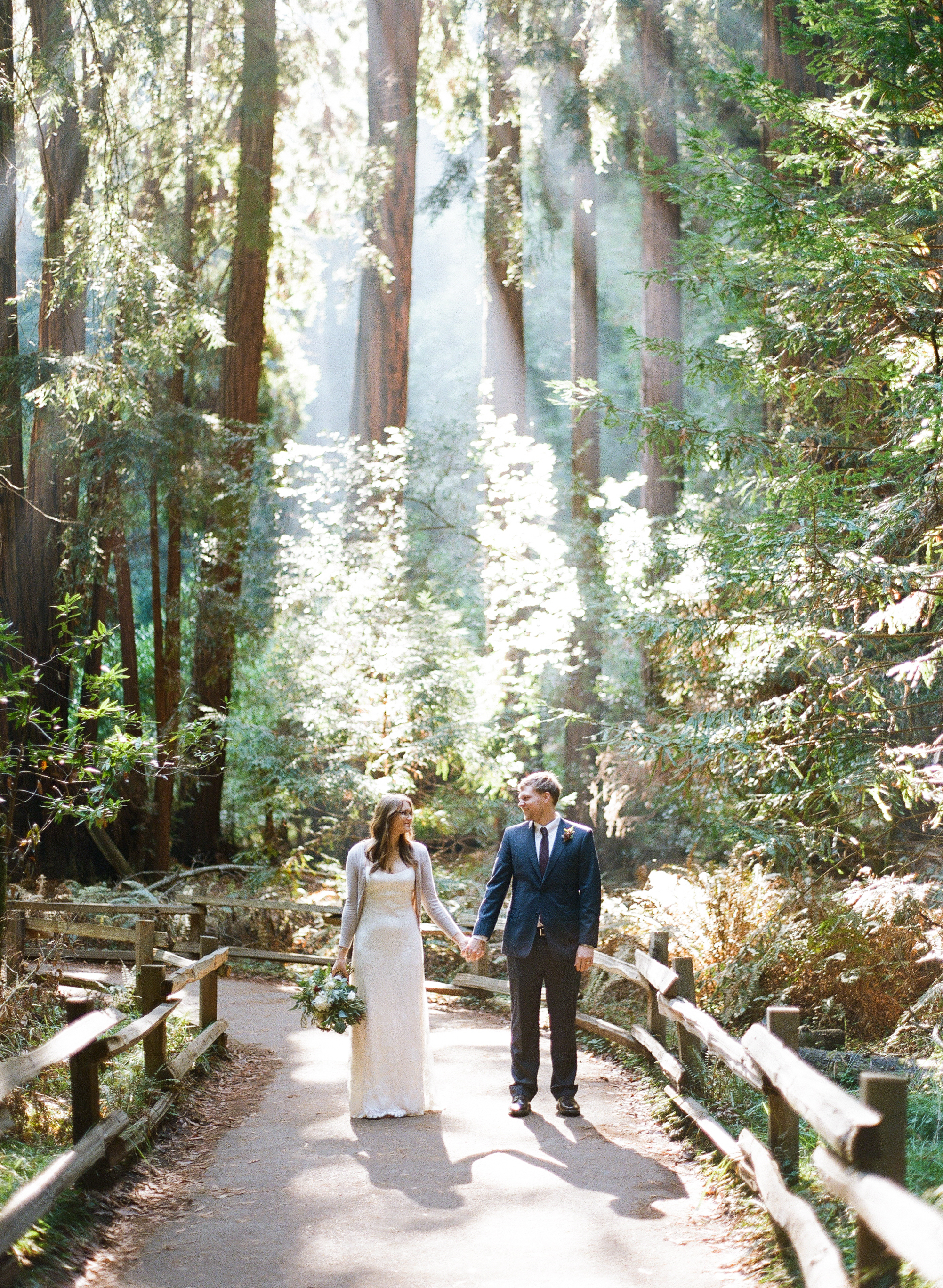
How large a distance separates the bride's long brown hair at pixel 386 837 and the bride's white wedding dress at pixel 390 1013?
81 millimetres

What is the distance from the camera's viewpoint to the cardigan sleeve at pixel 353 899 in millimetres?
7117

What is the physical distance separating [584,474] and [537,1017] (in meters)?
14.5

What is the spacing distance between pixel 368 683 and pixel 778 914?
6.62m

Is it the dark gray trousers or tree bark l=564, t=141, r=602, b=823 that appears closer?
the dark gray trousers

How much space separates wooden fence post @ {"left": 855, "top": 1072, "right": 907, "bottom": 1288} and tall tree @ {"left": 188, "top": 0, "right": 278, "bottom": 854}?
1304 cm

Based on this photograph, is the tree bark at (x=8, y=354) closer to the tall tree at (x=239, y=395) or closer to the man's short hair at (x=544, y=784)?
the tall tree at (x=239, y=395)

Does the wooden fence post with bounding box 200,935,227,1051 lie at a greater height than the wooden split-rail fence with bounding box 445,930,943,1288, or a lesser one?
lesser

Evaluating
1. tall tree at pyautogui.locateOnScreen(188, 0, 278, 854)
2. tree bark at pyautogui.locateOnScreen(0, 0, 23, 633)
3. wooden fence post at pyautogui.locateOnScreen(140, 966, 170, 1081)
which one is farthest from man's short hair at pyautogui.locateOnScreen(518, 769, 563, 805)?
tall tree at pyautogui.locateOnScreen(188, 0, 278, 854)

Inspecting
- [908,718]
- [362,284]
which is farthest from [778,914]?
[362,284]

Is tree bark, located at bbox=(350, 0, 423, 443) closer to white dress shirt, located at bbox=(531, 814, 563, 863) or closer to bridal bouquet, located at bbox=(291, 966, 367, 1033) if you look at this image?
white dress shirt, located at bbox=(531, 814, 563, 863)

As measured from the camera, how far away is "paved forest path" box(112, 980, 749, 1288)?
4551mm

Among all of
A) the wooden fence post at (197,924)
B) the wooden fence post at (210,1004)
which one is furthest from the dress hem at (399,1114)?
the wooden fence post at (197,924)

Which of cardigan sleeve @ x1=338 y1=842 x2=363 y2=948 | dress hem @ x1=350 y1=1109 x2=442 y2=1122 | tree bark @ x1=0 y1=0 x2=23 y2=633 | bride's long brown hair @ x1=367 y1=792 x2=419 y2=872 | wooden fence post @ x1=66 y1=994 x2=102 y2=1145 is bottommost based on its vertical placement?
dress hem @ x1=350 y1=1109 x2=442 y2=1122

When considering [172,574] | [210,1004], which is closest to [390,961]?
[210,1004]
